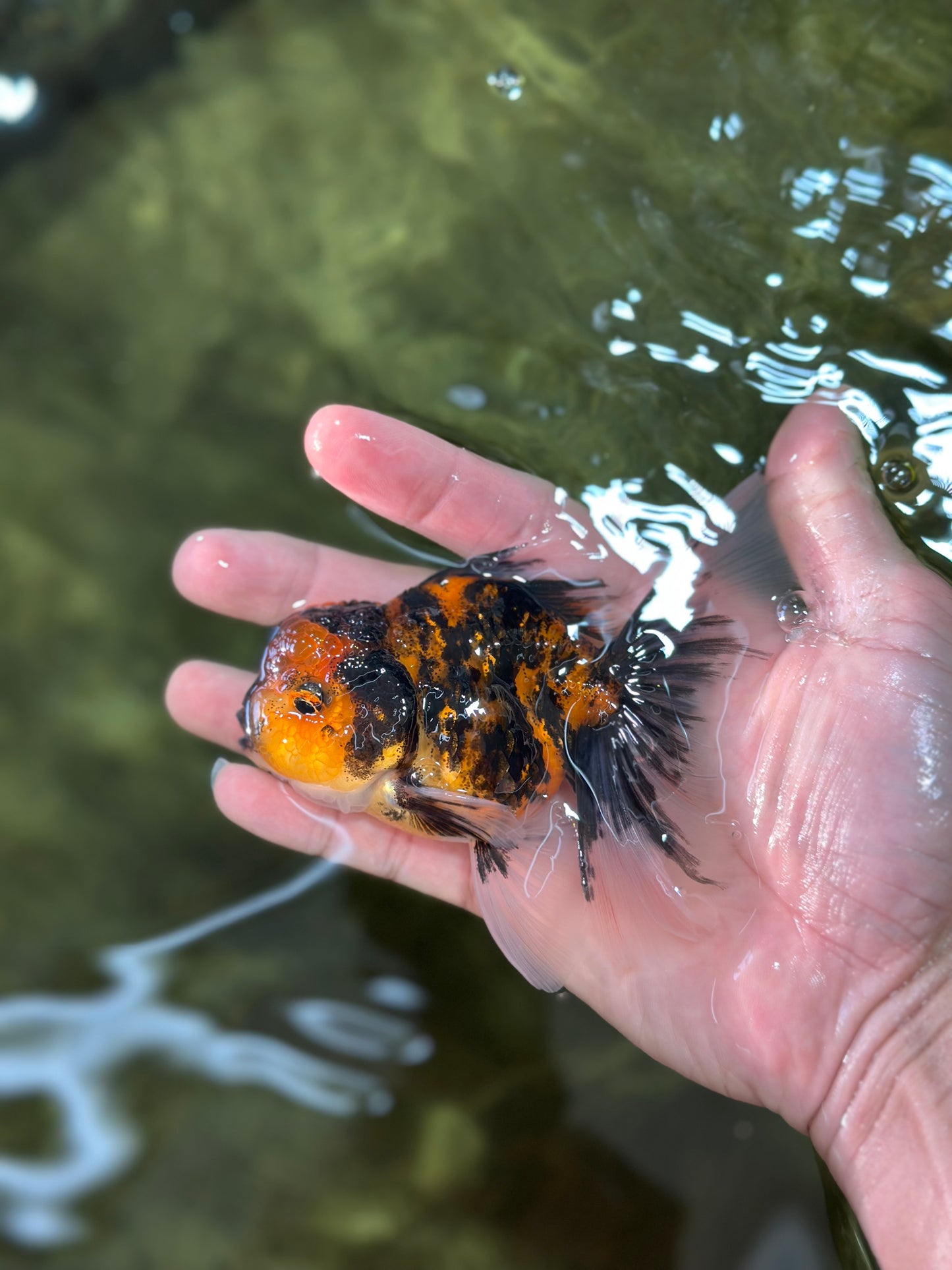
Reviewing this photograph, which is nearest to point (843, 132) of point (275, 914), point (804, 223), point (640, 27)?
point (804, 223)

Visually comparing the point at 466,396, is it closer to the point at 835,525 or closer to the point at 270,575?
the point at 270,575

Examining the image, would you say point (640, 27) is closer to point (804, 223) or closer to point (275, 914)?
point (804, 223)

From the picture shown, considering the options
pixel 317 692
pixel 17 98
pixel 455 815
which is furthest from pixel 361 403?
pixel 17 98

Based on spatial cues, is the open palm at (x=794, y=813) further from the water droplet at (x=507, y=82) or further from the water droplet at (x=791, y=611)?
the water droplet at (x=507, y=82)

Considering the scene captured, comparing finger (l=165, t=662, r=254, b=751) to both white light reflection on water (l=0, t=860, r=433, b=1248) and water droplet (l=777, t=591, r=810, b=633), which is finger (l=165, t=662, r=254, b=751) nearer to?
white light reflection on water (l=0, t=860, r=433, b=1248)

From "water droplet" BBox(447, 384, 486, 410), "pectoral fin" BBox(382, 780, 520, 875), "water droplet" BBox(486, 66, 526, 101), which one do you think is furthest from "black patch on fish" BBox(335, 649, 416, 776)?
"water droplet" BBox(486, 66, 526, 101)
